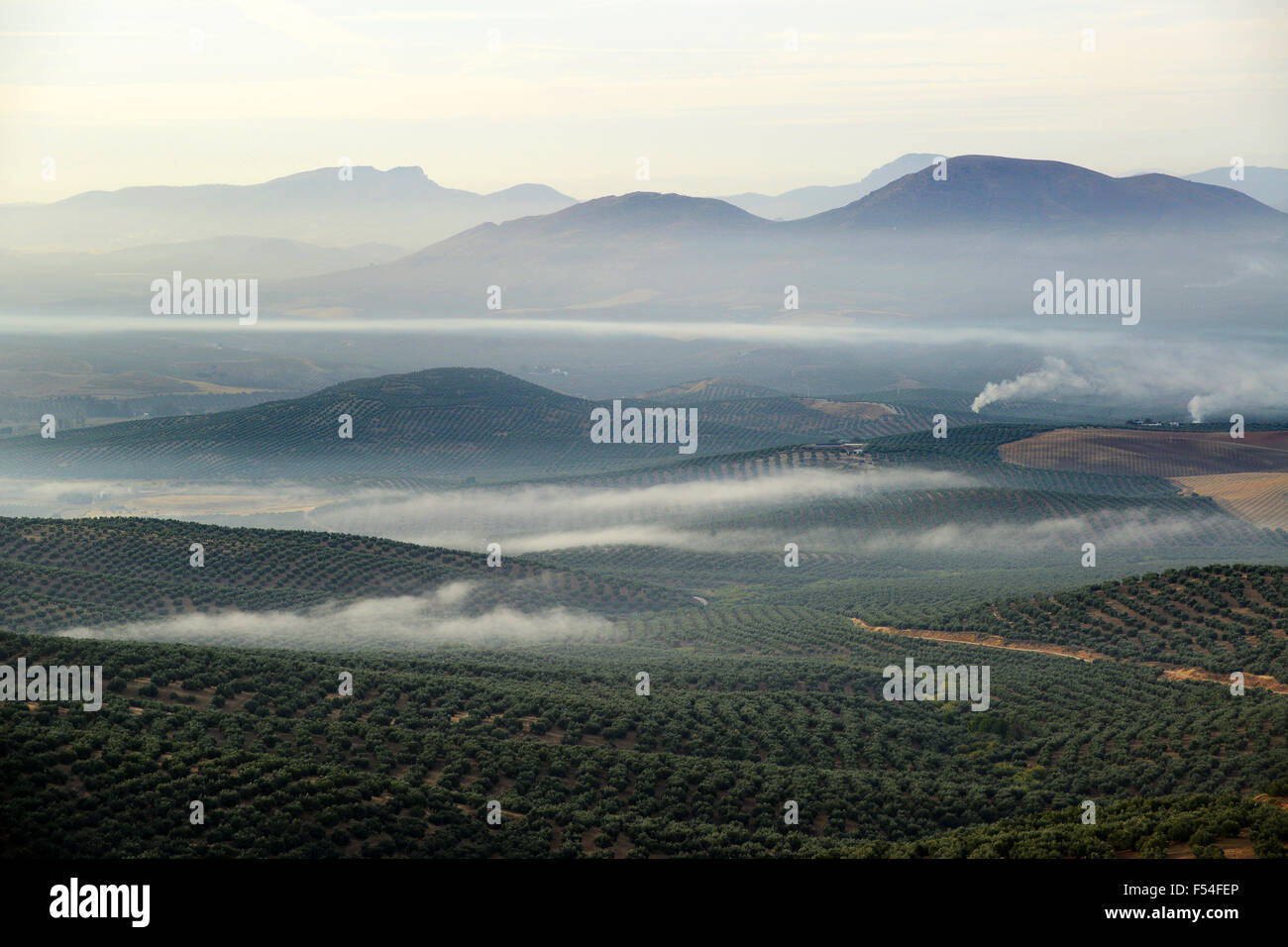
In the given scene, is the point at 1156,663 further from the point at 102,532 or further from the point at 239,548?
the point at 102,532

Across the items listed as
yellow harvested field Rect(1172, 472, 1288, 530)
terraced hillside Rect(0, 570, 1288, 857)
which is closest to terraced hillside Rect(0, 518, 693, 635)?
terraced hillside Rect(0, 570, 1288, 857)

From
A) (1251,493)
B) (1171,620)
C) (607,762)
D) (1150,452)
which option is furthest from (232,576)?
(1150,452)

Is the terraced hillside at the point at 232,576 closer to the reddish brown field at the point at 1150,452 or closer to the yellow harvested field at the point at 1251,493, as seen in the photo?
the yellow harvested field at the point at 1251,493

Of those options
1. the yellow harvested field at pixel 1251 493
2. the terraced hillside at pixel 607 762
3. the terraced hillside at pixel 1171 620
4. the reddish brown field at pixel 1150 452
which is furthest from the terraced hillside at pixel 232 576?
the reddish brown field at pixel 1150 452

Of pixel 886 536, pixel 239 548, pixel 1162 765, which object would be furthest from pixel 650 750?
pixel 886 536

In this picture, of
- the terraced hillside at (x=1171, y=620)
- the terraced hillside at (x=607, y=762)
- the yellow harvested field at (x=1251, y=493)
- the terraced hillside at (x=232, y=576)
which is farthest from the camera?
the yellow harvested field at (x=1251, y=493)

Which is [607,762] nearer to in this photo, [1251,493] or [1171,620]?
[1171,620]
